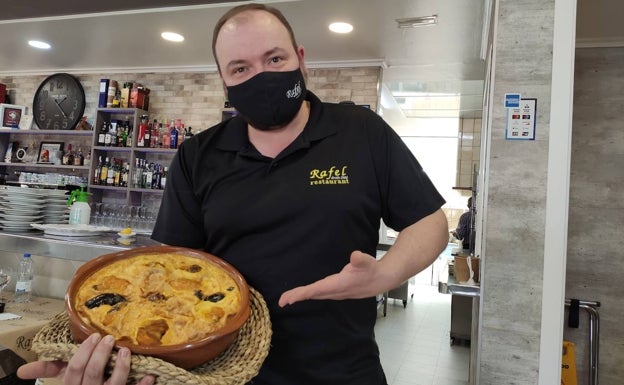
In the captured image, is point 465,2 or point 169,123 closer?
point 465,2

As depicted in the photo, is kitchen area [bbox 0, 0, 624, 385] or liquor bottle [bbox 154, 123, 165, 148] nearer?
kitchen area [bbox 0, 0, 624, 385]

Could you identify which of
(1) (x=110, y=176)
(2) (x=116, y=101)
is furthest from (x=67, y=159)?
(2) (x=116, y=101)

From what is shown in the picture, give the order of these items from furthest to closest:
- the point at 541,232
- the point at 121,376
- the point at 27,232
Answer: the point at 27,232, the point at 541,232, the point at 121,376

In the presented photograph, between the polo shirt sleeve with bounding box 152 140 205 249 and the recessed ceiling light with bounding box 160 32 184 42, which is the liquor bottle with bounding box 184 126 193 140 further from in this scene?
the polo shirt sleeve with bounding box 152 140 205 249

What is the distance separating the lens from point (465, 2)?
3.28 meters

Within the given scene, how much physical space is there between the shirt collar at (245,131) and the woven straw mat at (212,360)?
36cm

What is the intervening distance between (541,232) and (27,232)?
245 cm

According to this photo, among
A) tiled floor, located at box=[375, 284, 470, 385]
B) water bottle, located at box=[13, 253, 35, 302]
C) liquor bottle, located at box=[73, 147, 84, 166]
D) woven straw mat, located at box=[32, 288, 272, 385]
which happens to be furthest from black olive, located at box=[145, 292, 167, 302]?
liquor bottle, located at box=[73, 147, 84, 166]

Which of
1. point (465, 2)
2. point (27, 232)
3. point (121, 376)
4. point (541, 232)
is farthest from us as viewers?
point (465, 2)

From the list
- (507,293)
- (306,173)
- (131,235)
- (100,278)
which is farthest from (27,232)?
(507,293)

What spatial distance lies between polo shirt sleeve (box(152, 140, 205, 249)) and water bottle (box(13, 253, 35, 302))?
145 centimetres

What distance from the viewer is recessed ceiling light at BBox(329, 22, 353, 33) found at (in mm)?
3922

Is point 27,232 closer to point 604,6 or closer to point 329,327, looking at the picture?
point 329,327

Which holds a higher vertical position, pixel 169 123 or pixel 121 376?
pixel 169 123
